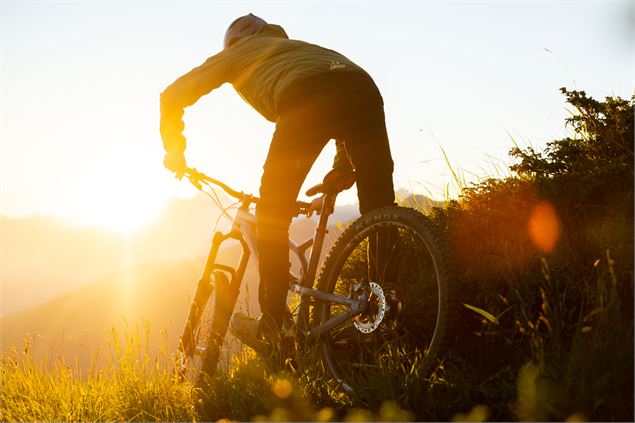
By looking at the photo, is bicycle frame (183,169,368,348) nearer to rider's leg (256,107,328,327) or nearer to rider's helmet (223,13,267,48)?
rider's leg (256,107,328,327)

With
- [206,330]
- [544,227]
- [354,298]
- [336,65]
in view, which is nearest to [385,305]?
[354,298]

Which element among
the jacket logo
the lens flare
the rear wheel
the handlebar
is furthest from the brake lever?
the lens flare

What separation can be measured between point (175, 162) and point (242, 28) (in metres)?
1.05

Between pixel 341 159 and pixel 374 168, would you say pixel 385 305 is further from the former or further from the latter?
pixel 341 159

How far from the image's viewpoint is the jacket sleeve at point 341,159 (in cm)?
417

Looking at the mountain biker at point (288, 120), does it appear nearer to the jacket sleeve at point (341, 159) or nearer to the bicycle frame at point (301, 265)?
the jacket sleeve at point (341, 159)

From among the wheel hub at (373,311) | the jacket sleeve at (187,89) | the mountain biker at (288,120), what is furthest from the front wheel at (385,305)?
the jacket sleeve at (187,89)

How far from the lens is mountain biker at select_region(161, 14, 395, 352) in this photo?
3590 millimetres

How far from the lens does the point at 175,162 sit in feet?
14.0

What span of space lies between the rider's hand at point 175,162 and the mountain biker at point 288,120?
0.15 meters

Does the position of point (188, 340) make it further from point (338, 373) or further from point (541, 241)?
point (541, 241)

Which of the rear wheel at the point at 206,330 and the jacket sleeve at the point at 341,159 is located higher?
the jacket sleeve at the point at 341,159

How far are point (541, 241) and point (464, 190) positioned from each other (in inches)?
37.2

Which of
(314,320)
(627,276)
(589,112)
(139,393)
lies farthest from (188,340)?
(589,112)
